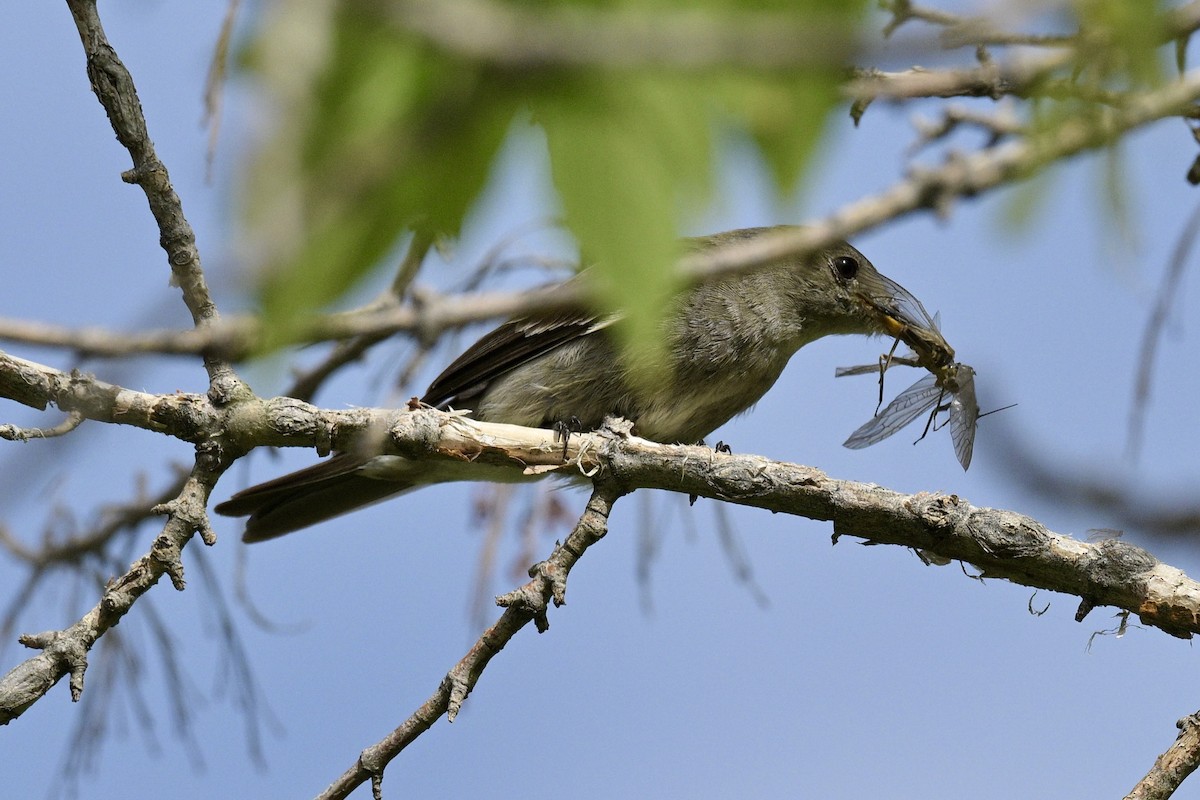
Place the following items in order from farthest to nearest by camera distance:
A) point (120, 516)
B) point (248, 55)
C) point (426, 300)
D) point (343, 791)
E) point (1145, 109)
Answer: point (120, 516) → point (343, 791) → point (426, 300) → point (1145, 109) → point (248, 55)

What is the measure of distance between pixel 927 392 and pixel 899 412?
9.9 inches

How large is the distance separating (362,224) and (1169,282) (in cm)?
231

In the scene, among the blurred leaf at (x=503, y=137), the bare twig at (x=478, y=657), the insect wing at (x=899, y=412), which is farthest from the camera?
the insect wing at (x=899, y=412)

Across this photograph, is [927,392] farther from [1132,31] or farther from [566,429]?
[1132,31]

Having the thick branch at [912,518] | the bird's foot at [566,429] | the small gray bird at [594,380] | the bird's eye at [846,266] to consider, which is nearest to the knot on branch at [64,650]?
the thick branch at [912,518]

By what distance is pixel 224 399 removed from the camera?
3838 mm

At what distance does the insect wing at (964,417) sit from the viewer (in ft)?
15.6

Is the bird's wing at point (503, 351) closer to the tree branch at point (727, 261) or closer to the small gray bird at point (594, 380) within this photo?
the small gray bird at point (594, 380)

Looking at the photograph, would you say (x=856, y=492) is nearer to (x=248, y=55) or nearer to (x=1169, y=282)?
(x=1169, y=282)

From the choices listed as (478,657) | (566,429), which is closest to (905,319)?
(566,429)

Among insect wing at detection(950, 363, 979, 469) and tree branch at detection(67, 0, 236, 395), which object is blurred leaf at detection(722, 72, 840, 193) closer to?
tree branch at detection(67, 0, 236, 395)

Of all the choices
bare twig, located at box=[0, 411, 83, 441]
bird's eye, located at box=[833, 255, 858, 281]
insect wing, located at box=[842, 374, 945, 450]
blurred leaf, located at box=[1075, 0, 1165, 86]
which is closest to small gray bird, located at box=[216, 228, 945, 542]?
bird's eye, located at box=[833, 255, 858, 281]

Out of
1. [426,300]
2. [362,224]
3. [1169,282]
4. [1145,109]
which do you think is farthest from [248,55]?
[1169,282]

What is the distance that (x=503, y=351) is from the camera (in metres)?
5.43
